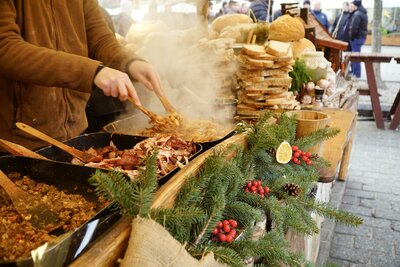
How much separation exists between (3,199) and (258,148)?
3.71 ft

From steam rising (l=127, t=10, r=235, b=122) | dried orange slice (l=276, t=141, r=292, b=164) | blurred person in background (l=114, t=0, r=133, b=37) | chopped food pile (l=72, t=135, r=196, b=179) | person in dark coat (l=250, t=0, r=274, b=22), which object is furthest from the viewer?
person in dark coat (l=250, t=0, r=274, b=22)

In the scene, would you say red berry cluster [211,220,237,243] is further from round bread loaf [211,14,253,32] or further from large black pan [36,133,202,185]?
round bread loaf [211,14,253,32]

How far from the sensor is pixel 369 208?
4570 mm

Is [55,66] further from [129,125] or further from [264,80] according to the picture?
[264,80]

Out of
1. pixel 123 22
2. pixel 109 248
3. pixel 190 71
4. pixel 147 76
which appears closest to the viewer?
pixel 109 248

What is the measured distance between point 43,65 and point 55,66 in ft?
0.18

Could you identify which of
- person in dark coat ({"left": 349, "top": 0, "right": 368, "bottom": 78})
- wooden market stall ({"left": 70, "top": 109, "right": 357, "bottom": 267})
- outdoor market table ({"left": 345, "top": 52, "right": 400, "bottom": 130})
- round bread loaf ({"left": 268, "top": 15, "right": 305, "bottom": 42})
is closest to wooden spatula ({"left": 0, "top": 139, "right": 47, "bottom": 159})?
wooden market stall ({"left": 70, "top": 109, "right": 357, "bottom": 267})

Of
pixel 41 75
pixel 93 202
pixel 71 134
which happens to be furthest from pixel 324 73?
pixel 93 202

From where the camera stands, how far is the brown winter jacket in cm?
182

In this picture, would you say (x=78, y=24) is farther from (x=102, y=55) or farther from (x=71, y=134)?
(x=71, y=134)

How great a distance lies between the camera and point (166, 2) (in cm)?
439

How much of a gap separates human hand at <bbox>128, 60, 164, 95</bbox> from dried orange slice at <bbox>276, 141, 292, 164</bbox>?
72cm

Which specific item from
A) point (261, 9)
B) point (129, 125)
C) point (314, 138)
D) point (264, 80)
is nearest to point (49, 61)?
point (129, 125)

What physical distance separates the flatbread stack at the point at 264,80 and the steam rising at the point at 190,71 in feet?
0.58
